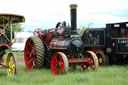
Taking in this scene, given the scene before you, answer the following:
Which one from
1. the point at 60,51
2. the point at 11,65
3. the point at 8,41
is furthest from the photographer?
the point at 60,51

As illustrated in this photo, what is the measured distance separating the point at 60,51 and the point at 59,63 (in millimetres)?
1172

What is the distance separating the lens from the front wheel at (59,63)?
6502mm

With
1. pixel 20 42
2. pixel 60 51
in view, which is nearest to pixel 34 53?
pixel 60 51

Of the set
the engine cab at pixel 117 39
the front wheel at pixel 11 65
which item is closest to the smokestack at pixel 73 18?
the front wheel at pixel 11 65

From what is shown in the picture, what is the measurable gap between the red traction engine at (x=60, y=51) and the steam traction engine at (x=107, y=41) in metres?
1.79

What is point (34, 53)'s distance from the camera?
27.9 feet

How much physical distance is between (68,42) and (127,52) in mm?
2919

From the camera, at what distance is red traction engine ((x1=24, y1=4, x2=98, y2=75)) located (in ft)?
23.3

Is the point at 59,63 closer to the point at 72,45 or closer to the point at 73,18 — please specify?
the point at 72,45

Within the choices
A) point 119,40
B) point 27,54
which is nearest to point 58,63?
point 27,54

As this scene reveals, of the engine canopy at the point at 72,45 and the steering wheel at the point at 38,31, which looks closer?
the engine canopy at the point at 72,45

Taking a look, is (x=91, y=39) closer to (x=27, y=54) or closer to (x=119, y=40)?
(x=119, y=40)

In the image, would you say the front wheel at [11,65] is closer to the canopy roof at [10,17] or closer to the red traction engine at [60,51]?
the canopy roof at [10,17]

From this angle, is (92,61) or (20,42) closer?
(92,61)
